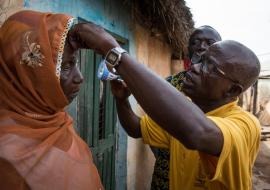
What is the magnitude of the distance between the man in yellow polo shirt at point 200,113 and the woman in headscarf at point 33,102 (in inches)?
5.8

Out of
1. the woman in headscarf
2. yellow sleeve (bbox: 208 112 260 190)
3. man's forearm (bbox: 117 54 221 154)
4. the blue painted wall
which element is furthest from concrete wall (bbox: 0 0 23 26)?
yellow sleeve (bbox: 208 112 260 190)

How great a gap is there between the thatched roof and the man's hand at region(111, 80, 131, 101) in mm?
2065

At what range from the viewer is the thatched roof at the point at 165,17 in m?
4.09

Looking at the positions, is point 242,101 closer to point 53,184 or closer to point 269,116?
point 269,116

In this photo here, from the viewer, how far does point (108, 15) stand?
3.48m

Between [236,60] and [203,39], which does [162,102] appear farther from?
[203,39]

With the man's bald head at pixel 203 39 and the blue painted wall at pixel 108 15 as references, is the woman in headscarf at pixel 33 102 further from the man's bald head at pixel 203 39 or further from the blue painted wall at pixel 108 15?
the man's bald head at pixel 203 39

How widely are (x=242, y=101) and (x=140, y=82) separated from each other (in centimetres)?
1520

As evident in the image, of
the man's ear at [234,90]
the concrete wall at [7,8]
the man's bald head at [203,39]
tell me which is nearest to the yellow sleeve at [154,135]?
the man's ear at [234,90]

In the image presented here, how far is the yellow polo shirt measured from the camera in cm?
162

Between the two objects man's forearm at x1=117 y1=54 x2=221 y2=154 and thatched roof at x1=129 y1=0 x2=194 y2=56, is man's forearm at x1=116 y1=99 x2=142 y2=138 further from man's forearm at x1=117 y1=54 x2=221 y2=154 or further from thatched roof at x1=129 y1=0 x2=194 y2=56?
thatched roof at x1=129 y1=0 x2=194 y2=56

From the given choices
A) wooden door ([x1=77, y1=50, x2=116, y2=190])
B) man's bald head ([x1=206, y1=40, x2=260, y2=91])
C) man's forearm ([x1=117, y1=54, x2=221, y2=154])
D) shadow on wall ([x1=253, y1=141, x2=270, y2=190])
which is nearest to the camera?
man's forearm ([x1=117, y1=54, x2=221, y2=154])

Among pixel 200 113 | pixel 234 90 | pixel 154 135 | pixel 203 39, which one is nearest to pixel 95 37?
pixel 200 113

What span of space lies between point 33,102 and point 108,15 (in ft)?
7.02
